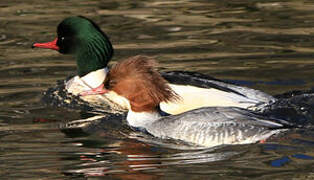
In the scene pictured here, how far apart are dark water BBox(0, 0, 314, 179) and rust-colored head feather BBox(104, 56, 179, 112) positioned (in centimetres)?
41

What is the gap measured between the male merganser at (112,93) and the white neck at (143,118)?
34 cm

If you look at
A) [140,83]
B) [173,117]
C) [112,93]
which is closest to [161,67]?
[112,93]

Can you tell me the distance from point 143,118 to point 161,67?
9.33 ft

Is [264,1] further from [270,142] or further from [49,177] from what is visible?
[49,177]

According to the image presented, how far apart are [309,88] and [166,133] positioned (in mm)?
2596

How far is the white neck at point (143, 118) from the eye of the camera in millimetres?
8867

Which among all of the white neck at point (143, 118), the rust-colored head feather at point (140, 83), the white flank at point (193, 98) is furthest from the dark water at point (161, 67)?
the white flank at point (193, 98)

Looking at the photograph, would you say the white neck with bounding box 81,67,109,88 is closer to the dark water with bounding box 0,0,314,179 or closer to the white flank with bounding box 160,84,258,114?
the dark water with bounding box 0,0,314,179

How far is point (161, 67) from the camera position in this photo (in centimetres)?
1167

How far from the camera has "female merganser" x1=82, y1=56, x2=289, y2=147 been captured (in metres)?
8.27

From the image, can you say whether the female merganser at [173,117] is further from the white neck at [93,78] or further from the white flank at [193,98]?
the white neck at [93,78]

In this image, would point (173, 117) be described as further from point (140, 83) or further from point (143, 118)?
point (140, 83)

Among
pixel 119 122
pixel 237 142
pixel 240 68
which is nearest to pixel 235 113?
→ pixel 237 142

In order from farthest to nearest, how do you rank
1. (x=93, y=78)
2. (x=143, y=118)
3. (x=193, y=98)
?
(x=93, y=78) → (x=193, y=98) → (x=143, y=118)
